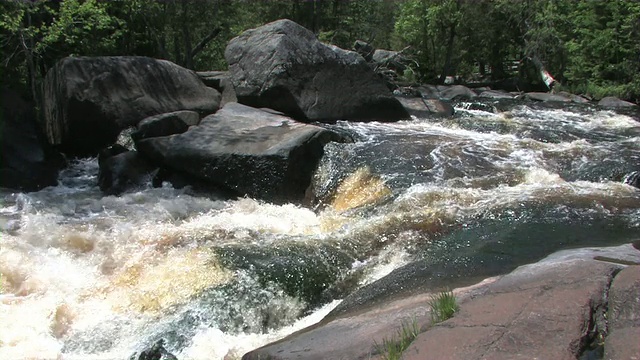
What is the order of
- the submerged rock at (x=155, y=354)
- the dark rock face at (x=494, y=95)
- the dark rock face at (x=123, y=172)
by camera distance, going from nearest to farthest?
1. the submerged rock at (x=155, y=354)
2. the dark rock face at (x=123, y=172)
3. the dark rock face at (x=494, y=95)

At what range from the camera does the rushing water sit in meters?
5.40

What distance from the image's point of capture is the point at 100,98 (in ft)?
36.2

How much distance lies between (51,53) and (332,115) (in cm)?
679

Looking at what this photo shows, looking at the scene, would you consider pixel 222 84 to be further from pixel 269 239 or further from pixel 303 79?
pixel 269 239

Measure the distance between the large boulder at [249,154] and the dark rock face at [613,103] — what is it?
14.2 meters

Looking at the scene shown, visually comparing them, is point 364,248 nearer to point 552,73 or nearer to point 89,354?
point 89,354

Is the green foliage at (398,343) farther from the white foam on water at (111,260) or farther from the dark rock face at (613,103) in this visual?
the dark rock face at (613,103)

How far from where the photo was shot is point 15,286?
612 centimetres

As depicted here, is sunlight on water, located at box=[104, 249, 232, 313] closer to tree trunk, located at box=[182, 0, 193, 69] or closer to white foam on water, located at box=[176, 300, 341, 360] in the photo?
white foam on water, located at box=[176, 300, 341, 360]

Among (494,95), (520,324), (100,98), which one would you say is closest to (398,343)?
(520,324)

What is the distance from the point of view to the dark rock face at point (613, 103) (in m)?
20.2

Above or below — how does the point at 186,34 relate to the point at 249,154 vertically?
above

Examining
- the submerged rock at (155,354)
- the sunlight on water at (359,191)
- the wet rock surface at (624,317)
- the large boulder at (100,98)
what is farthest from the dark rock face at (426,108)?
the wet rock surface at (624,317)

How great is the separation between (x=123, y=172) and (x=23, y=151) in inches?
95.4
